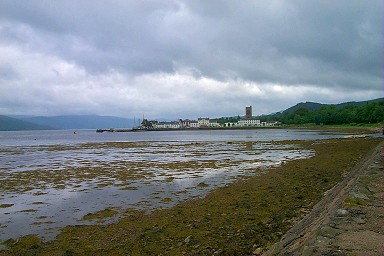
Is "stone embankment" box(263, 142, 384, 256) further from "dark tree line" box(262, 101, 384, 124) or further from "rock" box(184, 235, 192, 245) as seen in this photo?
"dark tree line" box(262, 101, 384, 124)

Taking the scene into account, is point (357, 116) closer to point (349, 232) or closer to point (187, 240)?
point (187, 240)

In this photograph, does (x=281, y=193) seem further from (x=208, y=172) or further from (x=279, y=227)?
(x=208, y=172)

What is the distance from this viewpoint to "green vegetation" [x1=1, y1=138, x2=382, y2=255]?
7.79m

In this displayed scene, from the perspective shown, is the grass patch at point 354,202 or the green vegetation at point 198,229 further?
the green vegetation at point 198,229

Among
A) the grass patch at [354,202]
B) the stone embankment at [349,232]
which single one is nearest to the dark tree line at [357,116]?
the grass patch at [354,202]

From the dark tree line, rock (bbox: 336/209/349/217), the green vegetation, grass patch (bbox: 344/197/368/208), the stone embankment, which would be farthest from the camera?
the dark tree line

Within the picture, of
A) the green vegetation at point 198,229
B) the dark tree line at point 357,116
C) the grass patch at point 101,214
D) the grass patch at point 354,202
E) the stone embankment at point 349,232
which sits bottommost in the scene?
the grass patch at point 101,214

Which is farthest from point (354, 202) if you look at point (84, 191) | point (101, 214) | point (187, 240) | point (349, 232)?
point (84, 191)

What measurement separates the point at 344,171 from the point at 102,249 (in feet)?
54.1

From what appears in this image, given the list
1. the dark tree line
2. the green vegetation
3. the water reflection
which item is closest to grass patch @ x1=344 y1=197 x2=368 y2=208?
the green vegetation

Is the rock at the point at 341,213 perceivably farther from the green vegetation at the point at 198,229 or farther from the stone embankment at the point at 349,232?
the green vegetation at the point at 198,229

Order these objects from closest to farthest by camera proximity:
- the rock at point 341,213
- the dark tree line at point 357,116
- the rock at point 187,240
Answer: the rock at point 341,213, the rock at point 187,240, the dark tree line at point 357,116

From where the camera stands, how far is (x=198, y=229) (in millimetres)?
9141

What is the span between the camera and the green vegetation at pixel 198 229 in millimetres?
7785
